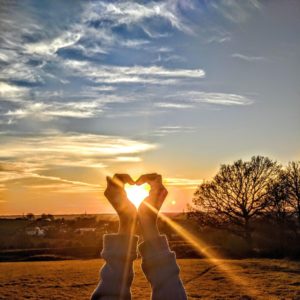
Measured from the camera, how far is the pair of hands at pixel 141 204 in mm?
3158

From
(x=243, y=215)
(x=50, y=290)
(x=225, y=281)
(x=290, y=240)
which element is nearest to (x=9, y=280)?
(x=50, y=290)

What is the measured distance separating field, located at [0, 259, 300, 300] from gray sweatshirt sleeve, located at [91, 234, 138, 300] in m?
18.5

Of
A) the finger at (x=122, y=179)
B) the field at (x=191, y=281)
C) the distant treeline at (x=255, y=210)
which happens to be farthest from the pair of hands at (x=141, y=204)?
the distant treeline at (x=255, y=210)

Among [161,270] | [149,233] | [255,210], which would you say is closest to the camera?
[161,270]

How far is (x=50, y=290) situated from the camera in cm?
2400

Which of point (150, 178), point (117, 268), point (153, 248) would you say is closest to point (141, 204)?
point (150, 178)

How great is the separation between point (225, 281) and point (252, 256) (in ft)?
65.0

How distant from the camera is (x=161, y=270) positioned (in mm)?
3049

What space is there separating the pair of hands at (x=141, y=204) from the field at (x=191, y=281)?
18561 millimetres

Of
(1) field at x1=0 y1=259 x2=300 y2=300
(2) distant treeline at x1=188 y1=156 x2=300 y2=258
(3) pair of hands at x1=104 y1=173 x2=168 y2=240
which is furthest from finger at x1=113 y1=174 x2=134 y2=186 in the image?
(2) distant treeline at x1=188 y1=156 x2=300 y2=258

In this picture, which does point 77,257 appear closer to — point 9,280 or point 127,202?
point 9,280

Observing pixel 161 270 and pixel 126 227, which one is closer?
pixel 161 270

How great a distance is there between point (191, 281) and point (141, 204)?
24.1 meters

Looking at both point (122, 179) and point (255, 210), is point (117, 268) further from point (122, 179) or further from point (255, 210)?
point (255, 210)
